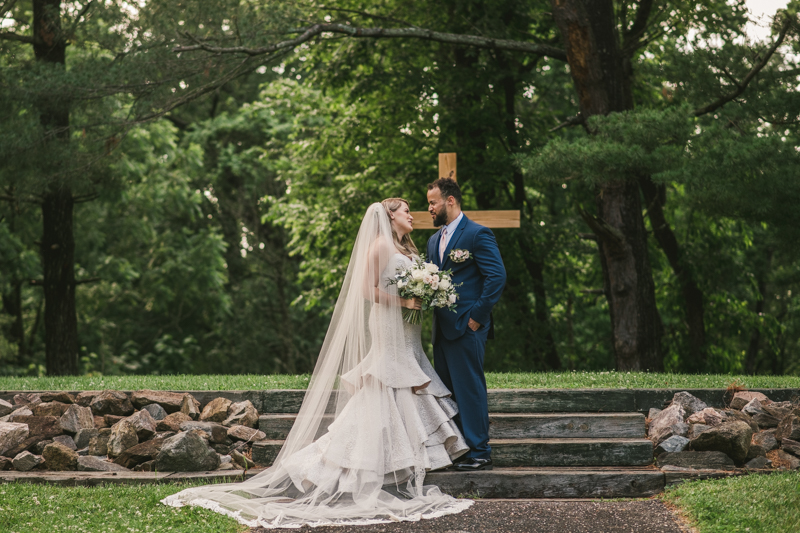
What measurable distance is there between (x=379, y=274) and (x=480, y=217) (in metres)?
3.09

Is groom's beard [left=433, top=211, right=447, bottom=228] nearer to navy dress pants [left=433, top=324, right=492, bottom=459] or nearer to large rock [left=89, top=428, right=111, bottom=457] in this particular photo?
navy dress pants [left=433, top=324, right=492, bottom=459]

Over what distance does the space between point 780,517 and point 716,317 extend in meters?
12.6

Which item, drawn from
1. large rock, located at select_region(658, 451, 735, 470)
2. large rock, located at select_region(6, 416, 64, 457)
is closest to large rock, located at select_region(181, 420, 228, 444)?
large rock, located at select_region(6, 416, 64, 457)

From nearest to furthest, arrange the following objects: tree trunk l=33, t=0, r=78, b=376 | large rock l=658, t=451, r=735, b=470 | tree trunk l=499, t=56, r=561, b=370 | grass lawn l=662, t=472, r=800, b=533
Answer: grass lawn l=662, t=472, r=800, b=533 < large rock l=658, t=451, r=735, b=470 < tree trunk l=33, t=0, r=78, b=376 < tree trunk l=499, t=56, r=561, b=370

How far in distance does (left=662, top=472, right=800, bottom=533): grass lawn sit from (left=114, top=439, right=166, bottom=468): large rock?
4.40m

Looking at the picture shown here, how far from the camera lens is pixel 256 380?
8695 millimetres

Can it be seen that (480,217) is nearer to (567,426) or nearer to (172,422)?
(567,426)

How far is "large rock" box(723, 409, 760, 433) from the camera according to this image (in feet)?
21.9

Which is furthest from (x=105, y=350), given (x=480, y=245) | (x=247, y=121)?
(x=480, y=245)

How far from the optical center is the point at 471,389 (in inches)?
237

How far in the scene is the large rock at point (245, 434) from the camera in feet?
22.3

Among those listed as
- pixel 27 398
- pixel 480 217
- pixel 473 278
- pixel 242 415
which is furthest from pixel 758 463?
pixel 27 398

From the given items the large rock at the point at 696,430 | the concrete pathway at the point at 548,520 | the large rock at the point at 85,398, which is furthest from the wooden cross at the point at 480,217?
the large rock at the point at 85,398

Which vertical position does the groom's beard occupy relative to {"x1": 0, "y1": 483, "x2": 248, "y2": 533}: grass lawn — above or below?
above
